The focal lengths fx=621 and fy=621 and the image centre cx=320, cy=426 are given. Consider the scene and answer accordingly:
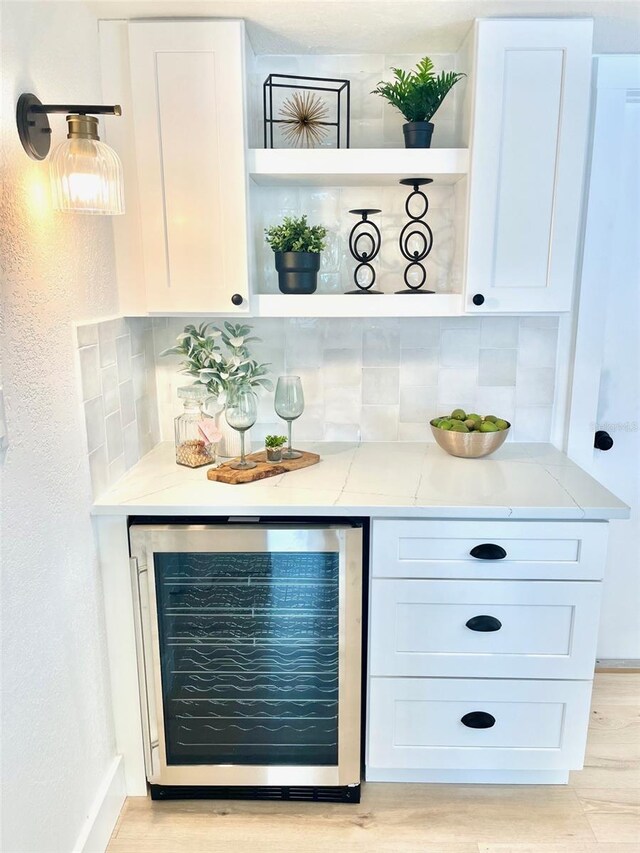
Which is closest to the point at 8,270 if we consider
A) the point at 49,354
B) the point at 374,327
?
the point at 49,354

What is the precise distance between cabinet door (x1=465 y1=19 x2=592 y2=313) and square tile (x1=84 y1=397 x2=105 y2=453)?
3.73 feet

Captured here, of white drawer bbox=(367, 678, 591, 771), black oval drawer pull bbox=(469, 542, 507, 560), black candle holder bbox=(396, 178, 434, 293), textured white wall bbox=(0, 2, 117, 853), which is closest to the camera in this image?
textured white wall bbox=(0, 2, 117, 853)

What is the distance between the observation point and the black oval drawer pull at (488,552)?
172 centimetres

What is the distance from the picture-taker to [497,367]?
227 cm

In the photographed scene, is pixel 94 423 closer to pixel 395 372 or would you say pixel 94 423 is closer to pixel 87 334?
pixel 87 334

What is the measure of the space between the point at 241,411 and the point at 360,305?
1.63 ft

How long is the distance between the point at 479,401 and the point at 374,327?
475 millimetres

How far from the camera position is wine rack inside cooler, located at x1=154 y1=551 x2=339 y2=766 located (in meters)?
1.79

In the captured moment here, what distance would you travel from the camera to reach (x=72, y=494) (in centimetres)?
158

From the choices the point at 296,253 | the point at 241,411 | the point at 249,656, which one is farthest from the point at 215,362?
the point at 249,656

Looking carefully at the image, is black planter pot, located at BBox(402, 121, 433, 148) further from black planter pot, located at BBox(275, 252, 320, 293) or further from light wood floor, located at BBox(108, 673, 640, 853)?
light wood floor, located at BBox(108, 673, 640, 853)

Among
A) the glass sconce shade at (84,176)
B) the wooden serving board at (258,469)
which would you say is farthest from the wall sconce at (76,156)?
the wooden serving board at (258,469)

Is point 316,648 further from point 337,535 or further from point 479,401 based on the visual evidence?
point 479,401

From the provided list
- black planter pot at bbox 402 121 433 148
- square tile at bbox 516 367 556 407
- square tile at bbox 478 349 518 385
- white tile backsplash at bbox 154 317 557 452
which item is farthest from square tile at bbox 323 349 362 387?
black planter pot at bbox 402 121 433 148
